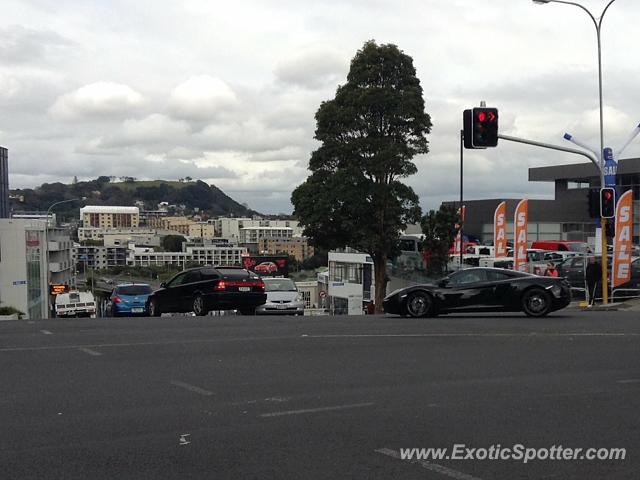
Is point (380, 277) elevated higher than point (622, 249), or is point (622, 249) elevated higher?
point (622, 249)

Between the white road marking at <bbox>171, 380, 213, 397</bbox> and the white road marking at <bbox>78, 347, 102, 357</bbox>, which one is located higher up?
the white road marking at <bbox>78, 347, 102, 357</bbox>

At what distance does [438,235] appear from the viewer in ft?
132

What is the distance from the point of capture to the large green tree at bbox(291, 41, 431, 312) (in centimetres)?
3581

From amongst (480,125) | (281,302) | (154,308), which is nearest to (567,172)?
(281,302)

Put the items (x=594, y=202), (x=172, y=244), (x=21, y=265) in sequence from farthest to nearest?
1. (x=172, y=244)
2. (x=21, y=265)
3. (x=594, y=202)

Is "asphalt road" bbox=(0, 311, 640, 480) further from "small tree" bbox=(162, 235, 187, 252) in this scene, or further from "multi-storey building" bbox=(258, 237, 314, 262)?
"small tree" bbox=(162, 235, 187, 252)

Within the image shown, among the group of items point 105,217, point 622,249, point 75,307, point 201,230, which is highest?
point 105,217

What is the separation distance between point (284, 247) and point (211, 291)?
74.0 metres

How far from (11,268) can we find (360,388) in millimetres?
63184

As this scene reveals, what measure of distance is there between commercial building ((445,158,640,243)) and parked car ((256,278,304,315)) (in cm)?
4741

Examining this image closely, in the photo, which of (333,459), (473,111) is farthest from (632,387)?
(473,111)

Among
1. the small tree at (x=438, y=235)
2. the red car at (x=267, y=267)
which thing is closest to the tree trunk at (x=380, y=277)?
the small tree at (x=438, y=235)

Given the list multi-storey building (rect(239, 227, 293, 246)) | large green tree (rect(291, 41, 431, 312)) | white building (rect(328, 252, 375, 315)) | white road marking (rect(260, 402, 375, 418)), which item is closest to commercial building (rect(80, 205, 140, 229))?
multi-storey building (rect(239, 227, 293, 246))

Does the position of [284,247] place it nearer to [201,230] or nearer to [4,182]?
[4,182]
